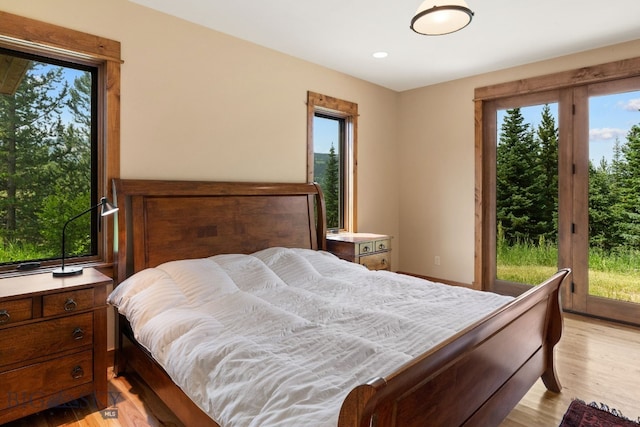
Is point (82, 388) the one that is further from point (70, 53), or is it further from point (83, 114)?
point (70, 53)

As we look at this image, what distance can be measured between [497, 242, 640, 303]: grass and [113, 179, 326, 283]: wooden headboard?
2273 millimetres

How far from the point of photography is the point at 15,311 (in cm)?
187

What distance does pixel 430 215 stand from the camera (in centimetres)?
486

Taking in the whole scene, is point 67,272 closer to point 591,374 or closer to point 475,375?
point 475,375

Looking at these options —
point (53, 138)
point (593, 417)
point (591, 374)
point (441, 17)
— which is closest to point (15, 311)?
point (53, 138)

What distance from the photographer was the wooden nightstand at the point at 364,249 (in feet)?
12.0

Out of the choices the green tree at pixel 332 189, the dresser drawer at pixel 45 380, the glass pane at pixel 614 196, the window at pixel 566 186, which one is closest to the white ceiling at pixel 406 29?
the window at pixel 566 186

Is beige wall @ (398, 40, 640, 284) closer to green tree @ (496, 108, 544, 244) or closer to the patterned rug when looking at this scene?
green tree @ (496, 108, 544, 244)

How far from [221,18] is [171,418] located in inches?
112

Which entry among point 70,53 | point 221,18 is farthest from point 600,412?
point 70,53

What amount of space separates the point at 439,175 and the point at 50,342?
4247 millimetres

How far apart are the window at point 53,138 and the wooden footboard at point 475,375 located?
7.69 feet

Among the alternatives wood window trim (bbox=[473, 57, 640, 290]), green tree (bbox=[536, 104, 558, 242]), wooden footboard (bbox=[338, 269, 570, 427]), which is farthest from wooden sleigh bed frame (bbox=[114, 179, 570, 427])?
wood window trim (bbox=[473, 57, 640, 290])

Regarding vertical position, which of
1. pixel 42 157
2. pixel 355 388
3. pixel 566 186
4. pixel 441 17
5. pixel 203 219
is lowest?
pixel 355 388
